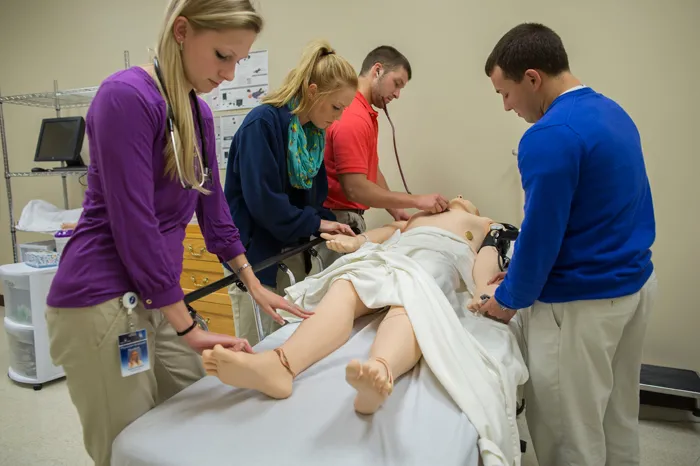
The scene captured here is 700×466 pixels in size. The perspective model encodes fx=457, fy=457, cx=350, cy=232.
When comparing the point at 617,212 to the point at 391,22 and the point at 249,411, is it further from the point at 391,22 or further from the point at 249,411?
the point at 391,22

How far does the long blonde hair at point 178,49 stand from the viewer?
0.87m

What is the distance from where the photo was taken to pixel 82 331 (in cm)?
87

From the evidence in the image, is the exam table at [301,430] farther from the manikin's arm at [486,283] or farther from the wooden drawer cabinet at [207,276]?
the wooden drawer cabinet at [207,276]

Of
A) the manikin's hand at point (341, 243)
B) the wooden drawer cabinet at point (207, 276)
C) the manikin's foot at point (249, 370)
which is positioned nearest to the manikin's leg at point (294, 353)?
the manikin's foot at point (249, 370)

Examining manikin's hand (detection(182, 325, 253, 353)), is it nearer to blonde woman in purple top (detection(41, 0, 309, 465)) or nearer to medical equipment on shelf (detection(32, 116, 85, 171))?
blonde woman in purple top (detection(41, 0, 309, 465))

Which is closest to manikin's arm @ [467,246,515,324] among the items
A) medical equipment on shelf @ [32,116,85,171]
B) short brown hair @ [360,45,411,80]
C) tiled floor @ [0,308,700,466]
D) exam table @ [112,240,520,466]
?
exam table @ [112,240,520,466]

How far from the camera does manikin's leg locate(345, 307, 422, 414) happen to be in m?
0.87

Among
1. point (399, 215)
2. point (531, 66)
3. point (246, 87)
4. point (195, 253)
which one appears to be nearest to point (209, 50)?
point (531, 66)

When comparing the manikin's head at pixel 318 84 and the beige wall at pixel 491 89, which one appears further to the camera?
the beige wall at pixel 491 89

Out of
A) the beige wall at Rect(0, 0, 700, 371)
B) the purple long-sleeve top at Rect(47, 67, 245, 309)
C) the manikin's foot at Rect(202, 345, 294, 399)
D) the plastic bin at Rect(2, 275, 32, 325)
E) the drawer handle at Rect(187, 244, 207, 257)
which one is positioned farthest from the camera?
the drawer handle at Rect(187, 244, 207, 257)

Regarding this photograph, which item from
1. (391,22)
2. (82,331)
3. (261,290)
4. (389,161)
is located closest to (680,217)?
(389,161)

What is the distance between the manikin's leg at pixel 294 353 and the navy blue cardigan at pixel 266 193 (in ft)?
1.12

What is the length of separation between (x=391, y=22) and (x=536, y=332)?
1.80 meters

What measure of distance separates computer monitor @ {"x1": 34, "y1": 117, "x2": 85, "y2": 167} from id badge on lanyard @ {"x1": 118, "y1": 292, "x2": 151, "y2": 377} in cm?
272
